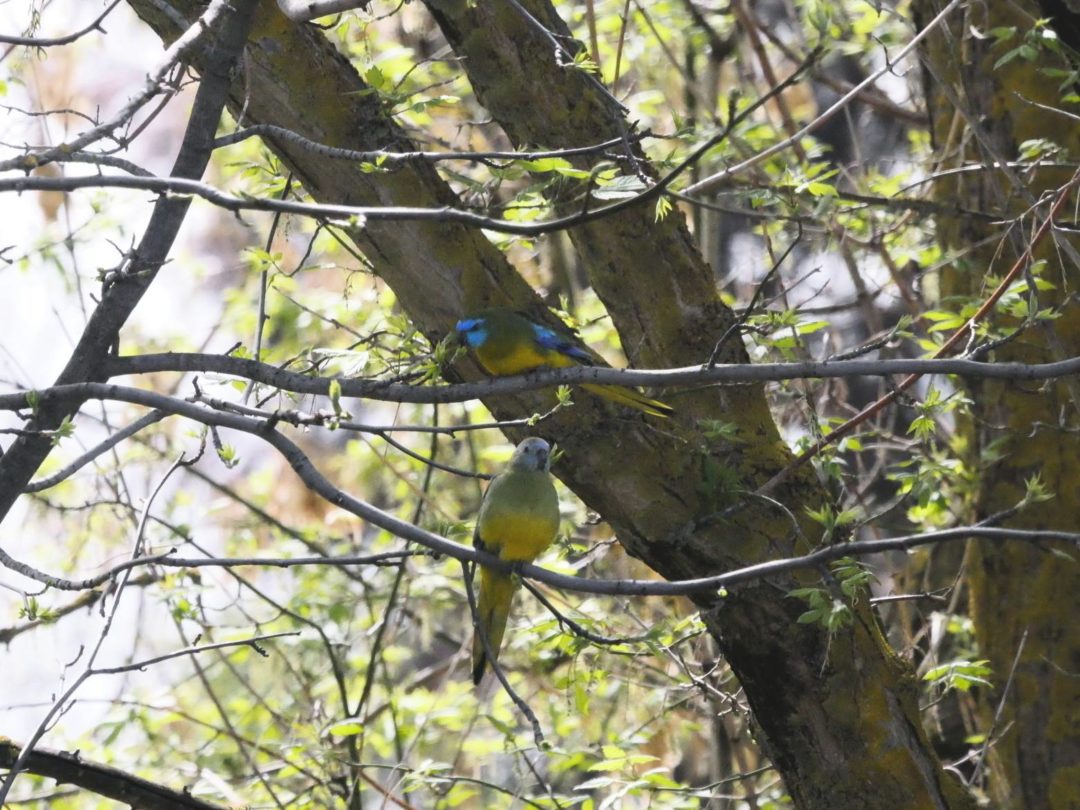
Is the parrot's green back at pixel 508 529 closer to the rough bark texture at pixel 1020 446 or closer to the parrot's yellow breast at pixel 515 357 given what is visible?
the parrot's yellow breast at pixel 515 357

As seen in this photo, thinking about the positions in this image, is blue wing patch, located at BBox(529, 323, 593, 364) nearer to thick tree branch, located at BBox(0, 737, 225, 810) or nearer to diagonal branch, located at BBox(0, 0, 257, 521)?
diagonal branch, located at BBox(0, 0, 257, 521)

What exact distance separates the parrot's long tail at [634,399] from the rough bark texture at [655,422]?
0.51 feet

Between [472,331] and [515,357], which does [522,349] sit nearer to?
[515,357]

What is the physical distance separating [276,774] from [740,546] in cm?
252

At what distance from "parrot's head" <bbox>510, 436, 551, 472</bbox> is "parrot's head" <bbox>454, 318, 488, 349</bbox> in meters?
0.45

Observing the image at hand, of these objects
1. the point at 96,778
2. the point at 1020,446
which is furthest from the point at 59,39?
the point at 1020,446

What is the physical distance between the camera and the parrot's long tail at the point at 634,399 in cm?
329

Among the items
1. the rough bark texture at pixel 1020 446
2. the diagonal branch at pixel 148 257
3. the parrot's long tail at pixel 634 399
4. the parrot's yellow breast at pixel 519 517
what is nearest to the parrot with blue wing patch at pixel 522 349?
the parrot's long tail at pixel 634 399

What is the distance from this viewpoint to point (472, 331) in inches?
134

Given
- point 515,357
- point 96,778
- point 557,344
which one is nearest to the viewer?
point 96,778

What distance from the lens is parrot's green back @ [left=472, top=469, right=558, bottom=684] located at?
12.3 ft

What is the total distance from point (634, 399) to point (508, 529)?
718 millimetres

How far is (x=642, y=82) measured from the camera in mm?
7258

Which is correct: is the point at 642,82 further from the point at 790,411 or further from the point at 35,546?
the point at 35,546
